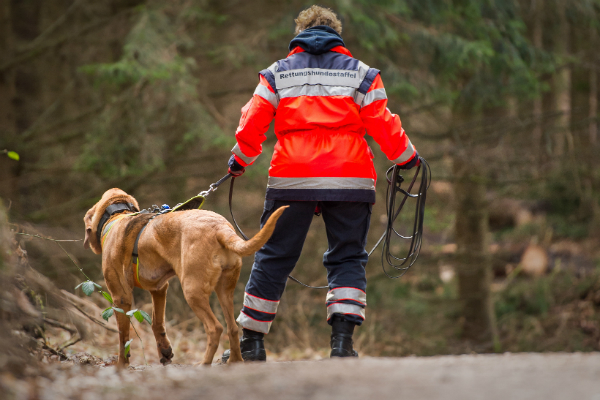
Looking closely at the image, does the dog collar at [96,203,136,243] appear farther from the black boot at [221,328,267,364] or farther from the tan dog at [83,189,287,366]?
the black boot at [221,328,267,364]

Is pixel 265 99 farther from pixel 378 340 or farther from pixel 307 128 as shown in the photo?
pixel 378 340

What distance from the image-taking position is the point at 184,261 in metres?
3.31

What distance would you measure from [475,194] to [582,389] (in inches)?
328

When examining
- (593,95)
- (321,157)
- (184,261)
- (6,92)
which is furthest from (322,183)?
(593,95)

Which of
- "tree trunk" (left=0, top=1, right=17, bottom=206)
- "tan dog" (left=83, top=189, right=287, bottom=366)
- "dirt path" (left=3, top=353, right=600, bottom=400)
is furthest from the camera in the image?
"tree trunk" (left=0, top=1, right=17, bottom=206)

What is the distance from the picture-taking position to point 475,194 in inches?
400

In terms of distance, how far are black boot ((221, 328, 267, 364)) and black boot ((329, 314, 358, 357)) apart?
49 cm

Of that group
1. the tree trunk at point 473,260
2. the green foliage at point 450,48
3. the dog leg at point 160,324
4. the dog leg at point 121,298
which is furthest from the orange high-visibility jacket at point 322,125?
the tree trunk at point 473,260

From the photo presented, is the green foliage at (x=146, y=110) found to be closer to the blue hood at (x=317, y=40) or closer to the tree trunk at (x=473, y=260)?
the blue hood at (x=317, y=40)

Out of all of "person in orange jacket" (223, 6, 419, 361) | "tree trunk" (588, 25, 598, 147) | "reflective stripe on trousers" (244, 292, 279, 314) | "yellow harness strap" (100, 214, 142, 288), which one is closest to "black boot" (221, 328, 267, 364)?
"person in orange jacket" (223, 6, 419, 361)

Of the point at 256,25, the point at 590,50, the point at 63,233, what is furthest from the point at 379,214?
the point at 590,50

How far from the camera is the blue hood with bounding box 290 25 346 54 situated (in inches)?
147

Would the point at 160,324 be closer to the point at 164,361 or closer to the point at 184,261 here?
the point at 164,361

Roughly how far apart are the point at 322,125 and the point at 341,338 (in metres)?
1.45
